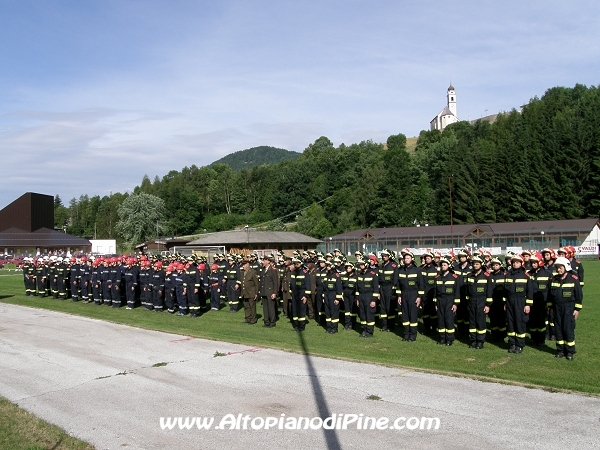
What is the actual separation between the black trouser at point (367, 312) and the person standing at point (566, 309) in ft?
14.2

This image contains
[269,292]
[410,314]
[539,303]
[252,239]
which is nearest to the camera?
[539,303]

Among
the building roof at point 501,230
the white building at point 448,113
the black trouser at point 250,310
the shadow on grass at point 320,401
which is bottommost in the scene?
the shadow on grass at point 320,401

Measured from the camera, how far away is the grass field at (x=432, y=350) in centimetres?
934

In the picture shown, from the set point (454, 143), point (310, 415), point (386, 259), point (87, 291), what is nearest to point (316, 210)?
point (454, 143)

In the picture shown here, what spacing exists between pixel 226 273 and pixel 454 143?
90855mm

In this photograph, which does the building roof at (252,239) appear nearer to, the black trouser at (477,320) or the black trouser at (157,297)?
the black trouser at (157,297)

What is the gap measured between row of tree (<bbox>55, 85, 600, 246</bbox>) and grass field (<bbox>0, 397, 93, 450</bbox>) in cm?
7483

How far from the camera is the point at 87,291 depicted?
25.9 meters

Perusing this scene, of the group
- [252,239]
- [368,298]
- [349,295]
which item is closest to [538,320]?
[368,298]

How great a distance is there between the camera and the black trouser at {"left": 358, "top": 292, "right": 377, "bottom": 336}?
13.7 m

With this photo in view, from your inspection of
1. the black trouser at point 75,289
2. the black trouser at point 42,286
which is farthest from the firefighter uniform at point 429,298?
the black trouser at point 42,286

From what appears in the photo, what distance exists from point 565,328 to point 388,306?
14.9 ft

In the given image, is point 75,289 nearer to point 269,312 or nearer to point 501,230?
point 269,312

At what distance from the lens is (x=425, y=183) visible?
103312mm
